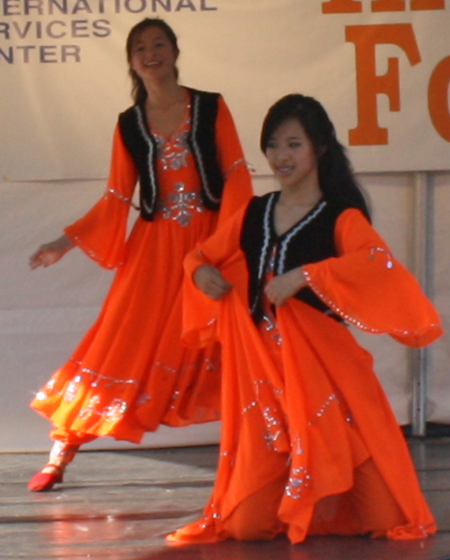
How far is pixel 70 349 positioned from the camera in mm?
4234

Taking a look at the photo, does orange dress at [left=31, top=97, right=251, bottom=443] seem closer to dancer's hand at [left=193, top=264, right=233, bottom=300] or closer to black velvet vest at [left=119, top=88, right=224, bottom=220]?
black velvet vest at [left=119, top=88, right=224, bottom=220]

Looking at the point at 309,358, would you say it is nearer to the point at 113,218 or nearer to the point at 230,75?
the point at 113,218

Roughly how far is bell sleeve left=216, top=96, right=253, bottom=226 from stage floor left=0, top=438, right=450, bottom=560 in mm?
868

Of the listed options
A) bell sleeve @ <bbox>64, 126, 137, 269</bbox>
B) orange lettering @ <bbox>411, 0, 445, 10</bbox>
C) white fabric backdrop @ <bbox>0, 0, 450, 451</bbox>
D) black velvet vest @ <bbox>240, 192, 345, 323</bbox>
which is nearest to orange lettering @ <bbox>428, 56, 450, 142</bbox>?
white fabric backdrop @ <bbox>0, 0, 450, 451</bbox>

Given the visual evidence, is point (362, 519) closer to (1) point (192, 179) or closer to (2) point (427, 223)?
(1) point (192, 179)

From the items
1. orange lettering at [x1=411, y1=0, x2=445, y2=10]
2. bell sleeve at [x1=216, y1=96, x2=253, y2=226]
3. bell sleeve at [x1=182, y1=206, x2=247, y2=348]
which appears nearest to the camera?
bell sleeve at [x1=182, y1=206, x2=247, y2=348]

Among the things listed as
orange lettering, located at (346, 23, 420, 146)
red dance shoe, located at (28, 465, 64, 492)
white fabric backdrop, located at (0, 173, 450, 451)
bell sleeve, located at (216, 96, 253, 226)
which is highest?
orange lettering, located at (346, 23, 420, 146)

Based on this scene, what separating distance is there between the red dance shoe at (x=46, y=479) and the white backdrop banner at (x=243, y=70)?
3.53 feet

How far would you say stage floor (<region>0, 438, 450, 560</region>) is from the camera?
2.78 m

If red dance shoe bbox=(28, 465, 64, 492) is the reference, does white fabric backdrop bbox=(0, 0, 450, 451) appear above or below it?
above

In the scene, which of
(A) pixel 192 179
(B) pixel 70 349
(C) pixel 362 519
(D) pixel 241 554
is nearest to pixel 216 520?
(D) pixel 241 554

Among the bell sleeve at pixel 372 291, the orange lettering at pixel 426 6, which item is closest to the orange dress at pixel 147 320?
the bell sleeve at pixel 372 291

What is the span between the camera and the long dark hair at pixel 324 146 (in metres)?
2.89

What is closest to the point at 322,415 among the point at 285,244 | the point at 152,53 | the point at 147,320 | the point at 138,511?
the point at 285,244
